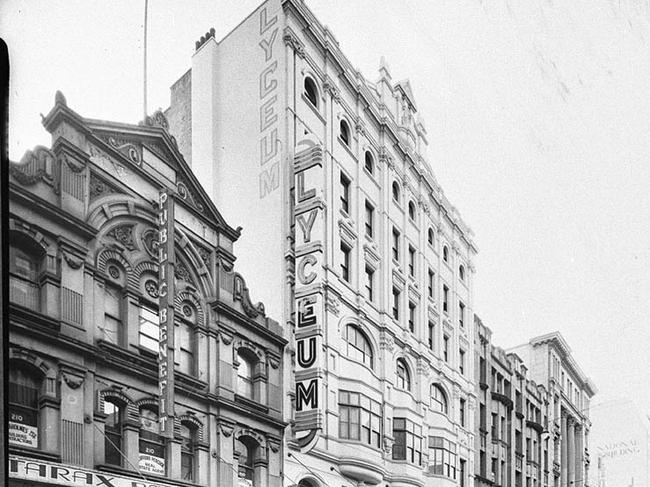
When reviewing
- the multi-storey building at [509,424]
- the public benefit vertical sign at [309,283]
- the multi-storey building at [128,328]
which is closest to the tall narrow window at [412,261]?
the multi-storey building at [509,424]

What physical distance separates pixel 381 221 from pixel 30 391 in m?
6.78

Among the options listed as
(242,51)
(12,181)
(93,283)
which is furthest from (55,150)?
(242,51)

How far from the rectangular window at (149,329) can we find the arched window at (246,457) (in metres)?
1.62

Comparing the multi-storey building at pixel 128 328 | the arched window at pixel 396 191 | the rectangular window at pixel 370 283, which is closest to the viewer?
the multi-storey building at pixel 128 328

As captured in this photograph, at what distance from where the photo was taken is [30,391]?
221 inches

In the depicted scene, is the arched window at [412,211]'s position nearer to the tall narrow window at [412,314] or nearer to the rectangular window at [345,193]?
the tall narrow window at [412,314]

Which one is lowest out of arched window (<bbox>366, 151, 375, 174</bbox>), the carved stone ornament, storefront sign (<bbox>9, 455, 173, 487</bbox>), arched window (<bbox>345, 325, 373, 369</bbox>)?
storefront sign (<bbox>9, 455, 173, 487</bbox>)

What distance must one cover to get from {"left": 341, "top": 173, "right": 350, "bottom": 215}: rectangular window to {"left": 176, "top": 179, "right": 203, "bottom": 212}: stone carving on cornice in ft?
→ 11.3

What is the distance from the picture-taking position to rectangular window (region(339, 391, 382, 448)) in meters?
9.92

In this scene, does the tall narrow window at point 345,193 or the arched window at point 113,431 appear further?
the tall narrow window at point 345,193

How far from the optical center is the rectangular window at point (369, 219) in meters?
11.3

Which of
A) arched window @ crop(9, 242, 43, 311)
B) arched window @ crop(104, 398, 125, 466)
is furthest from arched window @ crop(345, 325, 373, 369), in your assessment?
arched window @ crop(9, 242, 43, 311)

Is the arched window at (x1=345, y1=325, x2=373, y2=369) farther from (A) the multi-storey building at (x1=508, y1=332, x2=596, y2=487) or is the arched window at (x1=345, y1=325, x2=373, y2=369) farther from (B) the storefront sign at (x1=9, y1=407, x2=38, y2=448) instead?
(B) the storefront sign at (x1=9, y1=407, x2=38, y2=448)

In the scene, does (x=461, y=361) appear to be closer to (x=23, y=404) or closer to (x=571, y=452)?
(x=571, y=452)
